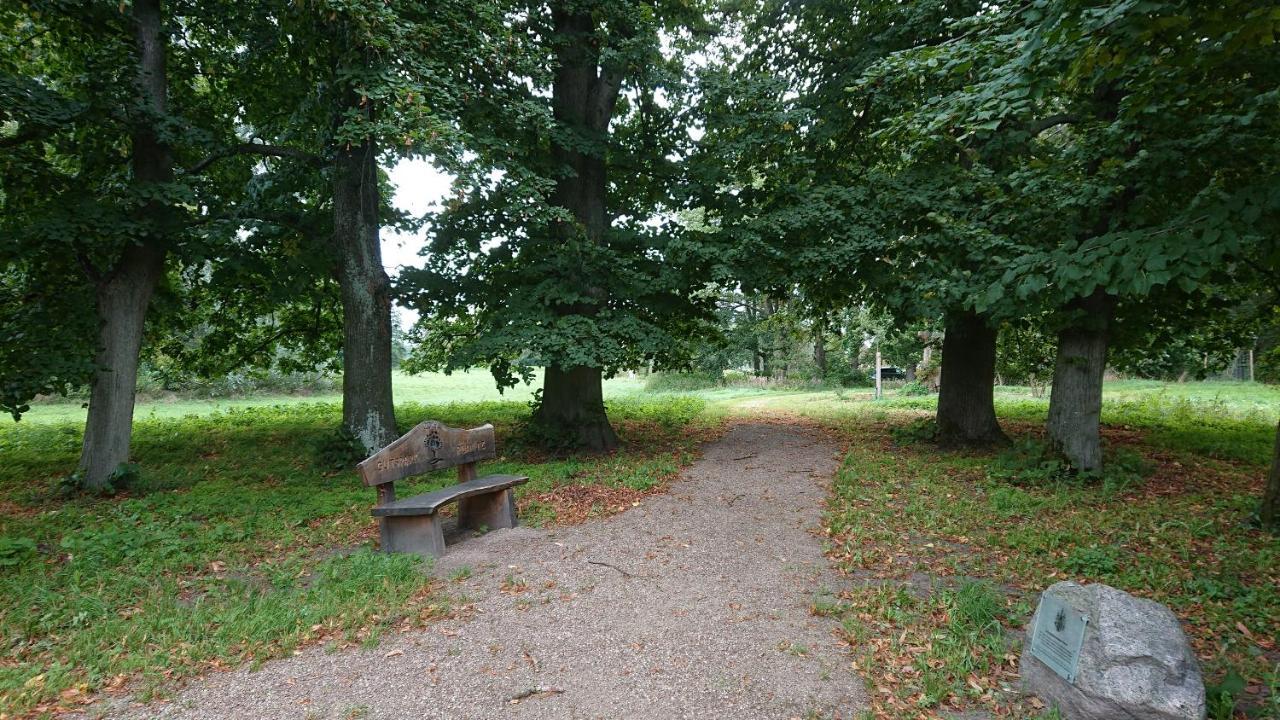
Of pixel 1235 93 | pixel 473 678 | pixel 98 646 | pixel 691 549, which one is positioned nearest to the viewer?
pixel 473 678

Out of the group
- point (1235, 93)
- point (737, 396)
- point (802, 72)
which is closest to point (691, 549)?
point (1235, 93)

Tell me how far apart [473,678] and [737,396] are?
871 inches

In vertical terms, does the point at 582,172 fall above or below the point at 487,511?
above

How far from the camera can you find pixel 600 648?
379 cm

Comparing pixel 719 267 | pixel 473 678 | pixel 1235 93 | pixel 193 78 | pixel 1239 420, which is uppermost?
pixel 193 78

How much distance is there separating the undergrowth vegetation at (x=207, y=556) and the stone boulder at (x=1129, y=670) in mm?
3672

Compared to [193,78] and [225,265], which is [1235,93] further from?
[193,78]

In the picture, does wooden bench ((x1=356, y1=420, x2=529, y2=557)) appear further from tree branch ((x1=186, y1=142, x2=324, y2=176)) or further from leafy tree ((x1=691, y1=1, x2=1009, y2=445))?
tree branch ((x1=186, y1=142, x2=324, y2=176))

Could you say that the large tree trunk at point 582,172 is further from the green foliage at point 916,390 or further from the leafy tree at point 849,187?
the green foliage at point 916,390

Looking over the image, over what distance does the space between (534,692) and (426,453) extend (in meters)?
3.09

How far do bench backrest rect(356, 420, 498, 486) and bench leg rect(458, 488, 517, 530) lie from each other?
15.4 inches

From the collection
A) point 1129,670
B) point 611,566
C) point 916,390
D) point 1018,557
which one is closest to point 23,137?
point 611,566

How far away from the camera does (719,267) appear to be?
28.4ft

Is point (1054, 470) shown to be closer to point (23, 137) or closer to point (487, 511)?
point (487, 511)
